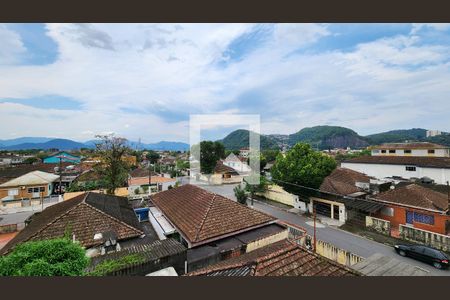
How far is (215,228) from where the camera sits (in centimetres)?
762

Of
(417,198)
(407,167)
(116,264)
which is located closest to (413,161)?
(407,167)

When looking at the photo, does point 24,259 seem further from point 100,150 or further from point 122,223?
point 100,150

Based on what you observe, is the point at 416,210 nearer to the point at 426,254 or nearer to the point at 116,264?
the point at 426,254

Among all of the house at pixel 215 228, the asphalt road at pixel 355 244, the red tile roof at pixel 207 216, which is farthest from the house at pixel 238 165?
the house at pixel 215 228

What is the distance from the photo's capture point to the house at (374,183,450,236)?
1151 centimetres

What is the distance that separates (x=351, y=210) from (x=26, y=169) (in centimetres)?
3477

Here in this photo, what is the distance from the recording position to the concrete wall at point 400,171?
19886 millimetres

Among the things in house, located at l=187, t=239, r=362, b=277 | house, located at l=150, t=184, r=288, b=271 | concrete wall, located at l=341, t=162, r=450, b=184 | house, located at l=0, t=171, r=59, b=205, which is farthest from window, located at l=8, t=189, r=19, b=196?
concrete wall, located at l=341, t=162, r=450, b=184

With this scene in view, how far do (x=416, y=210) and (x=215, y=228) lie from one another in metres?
12.3

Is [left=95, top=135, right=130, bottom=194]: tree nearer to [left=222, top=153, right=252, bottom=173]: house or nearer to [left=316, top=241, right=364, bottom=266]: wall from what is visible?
[left=316, top=241, right=364, bottom=266]: wall

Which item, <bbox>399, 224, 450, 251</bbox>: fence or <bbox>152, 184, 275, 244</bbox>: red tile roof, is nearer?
<bbox>152, 184, 275, 244</bbox>: red tile roof

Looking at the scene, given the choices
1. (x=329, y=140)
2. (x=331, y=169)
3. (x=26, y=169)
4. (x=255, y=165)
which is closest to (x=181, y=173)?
(x=255, y=165)

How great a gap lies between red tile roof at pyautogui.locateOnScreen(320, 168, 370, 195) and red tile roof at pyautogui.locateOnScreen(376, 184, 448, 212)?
6.55ft

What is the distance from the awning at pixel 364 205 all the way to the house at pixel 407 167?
39.3ft
